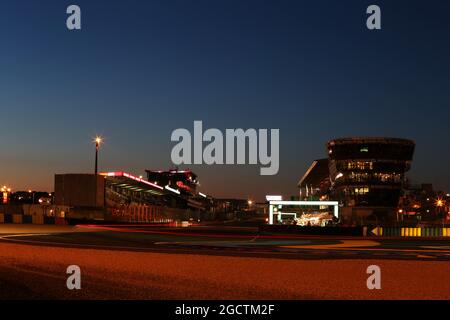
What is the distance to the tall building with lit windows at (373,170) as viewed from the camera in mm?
160750

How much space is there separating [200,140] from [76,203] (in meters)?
43.0

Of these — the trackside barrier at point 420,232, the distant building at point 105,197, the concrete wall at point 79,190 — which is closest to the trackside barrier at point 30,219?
the distant building at point 105,197

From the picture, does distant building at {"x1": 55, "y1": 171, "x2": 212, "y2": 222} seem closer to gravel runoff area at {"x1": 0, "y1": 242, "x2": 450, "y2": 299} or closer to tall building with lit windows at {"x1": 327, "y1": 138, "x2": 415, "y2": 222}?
gravel runoff area at {"x1": 0, "y1": 242, "x2": 450, "y2": 299}

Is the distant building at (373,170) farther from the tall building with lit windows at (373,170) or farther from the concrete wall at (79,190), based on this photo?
the concrete wall at (79,190)

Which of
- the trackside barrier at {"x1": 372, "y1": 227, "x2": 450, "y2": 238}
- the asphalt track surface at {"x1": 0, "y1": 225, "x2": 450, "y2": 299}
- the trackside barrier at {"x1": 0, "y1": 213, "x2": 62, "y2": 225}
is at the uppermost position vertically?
the asphalt track surface at {"x1": 0, "y1": 225, "x2": 450, "y2": 299}

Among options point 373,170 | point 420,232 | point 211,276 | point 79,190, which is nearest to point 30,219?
point 79,190

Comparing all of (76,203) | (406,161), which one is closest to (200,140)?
(76,203)

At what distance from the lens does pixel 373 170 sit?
531 ft

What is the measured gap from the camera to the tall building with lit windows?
161 metres

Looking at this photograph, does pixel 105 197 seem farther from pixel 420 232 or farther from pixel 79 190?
pixel 420 232

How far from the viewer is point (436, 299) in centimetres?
1195

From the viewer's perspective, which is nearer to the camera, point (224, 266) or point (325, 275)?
point (325, 275)

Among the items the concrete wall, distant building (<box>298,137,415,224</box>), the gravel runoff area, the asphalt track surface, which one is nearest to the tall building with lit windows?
distant building (<box>298,137,415,224</box>)
